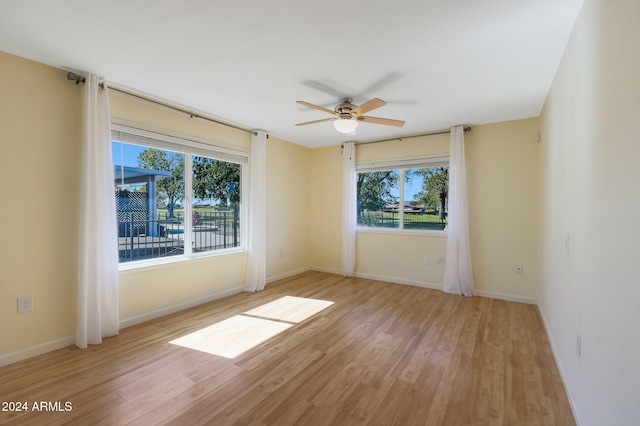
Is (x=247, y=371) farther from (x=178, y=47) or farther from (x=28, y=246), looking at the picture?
(x=178, y=47)

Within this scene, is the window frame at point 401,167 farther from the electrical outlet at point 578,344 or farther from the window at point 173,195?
the electrical outlet at point 578,344

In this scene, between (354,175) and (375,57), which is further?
(354,175)

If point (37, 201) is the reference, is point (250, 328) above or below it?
below

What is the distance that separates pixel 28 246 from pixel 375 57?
338 centimetres

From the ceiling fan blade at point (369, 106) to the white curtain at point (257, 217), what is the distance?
75.1 inches

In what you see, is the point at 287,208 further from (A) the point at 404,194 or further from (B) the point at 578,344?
(B) the point at 578,344

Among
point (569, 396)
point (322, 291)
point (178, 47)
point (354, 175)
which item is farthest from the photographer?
point (354, 175)

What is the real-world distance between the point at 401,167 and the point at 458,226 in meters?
1.38

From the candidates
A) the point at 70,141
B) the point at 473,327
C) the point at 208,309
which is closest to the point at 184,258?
the point at 208,309

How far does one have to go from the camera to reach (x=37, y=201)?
7.93 feet

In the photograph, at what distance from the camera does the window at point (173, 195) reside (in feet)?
10.1

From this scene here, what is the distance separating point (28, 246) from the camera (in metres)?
2.38

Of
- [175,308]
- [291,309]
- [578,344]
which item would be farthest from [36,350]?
[578,344]

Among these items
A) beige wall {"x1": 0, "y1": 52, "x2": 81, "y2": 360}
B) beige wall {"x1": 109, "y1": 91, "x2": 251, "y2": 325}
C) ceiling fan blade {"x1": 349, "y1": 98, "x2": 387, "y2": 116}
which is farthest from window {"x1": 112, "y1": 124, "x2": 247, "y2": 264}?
ceiling fan blade {"x1": 349, "y1": 98, "x2": 387, "y2": 116}
